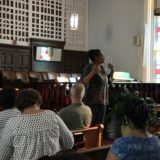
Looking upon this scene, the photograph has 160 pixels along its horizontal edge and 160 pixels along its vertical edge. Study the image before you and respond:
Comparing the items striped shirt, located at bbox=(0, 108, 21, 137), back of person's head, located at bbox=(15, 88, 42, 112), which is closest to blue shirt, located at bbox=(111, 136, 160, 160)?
back of person's head, located at bbox=(15, 88, 42, 112)

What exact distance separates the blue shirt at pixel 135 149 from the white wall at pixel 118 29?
8946 millimetres

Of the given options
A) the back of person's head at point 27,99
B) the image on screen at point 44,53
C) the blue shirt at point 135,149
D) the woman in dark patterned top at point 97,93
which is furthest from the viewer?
the image on screen at point 44,53

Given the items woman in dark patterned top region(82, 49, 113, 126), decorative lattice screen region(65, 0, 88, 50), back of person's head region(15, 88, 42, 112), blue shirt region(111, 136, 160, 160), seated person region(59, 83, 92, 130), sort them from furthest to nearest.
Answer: decorative lattice screen region(65, 0, 88, 50) → woman in dark patterned top region(82, 49, 113, 126) → seated person region(59, 83, 92, 130) → back of person's head region(15, 88, 42, 112) → blue shirt region(111, 136, 160, 160)

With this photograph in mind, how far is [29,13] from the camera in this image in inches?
443

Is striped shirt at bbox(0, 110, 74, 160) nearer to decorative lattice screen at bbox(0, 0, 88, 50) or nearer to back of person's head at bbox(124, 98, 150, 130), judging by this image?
back of person's head at bbox(124, 98, 150, 130)

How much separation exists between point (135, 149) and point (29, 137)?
2.54 feet

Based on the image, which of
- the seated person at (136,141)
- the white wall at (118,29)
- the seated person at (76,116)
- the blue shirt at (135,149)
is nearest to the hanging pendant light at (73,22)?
the white wall at (118,29)

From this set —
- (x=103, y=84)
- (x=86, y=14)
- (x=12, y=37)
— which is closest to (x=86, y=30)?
Result: (x=86, y=14)

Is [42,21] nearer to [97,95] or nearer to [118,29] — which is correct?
[118,29]

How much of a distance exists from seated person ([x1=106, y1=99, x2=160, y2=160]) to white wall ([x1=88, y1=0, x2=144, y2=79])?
8886 millimetres

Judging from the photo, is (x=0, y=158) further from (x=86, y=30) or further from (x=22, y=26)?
(x=86, y=30)

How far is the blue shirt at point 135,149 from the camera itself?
1804 mm

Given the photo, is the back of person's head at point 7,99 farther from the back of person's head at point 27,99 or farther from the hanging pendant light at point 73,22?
the hanging pendant light at point 73,22

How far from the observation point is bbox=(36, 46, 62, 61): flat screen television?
37.1ft
